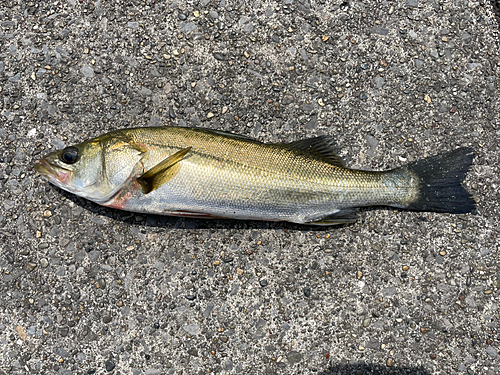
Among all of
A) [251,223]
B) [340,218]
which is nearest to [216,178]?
[251,223]

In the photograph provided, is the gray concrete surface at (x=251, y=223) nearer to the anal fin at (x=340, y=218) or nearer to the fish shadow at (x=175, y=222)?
the fish shadow at (x=175, y=222)

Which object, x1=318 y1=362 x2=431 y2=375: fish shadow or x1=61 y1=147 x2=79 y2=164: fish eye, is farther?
x1=318 y1=362 x2=431 y2=375: fish shadow

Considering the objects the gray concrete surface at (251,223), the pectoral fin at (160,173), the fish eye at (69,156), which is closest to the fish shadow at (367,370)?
the gray concrete surface at (251,223)

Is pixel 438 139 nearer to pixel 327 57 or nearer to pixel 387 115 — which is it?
pixel 387 115

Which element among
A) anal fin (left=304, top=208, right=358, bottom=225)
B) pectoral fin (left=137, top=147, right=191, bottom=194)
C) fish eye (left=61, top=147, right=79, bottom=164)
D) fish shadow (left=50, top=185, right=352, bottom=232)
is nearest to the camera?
pectoral fin (left=137, top=147, right=191, bottom=194)

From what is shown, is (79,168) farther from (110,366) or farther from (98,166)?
(110,366)

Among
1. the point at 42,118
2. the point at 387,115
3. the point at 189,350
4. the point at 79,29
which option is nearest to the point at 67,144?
the point at 42,118

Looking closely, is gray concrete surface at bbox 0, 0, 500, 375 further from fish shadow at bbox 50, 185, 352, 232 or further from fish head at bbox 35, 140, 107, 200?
fish head at bbox 35, 140, 107, 200

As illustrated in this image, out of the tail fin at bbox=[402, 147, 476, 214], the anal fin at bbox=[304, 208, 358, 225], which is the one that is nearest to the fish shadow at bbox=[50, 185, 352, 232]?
the anal fin at bbox=[304, 208, 358, 225]
